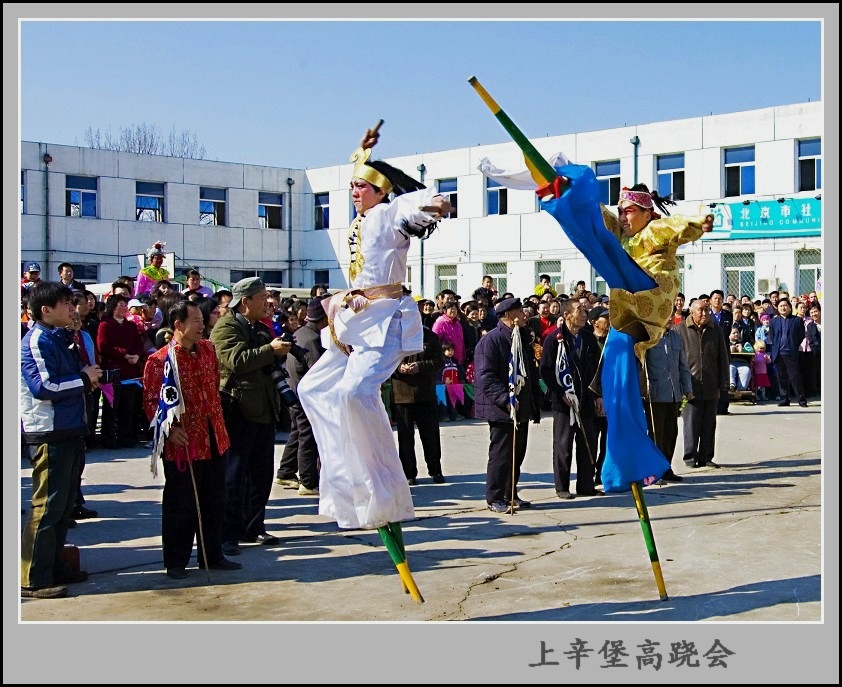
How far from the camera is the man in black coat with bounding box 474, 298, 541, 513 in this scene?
8.95 m

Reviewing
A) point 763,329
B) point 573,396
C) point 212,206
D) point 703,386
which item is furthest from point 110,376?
point 212,206

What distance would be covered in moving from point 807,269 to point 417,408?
1623 centimetres

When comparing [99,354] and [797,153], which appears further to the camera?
[797,153]

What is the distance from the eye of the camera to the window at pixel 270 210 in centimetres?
3222

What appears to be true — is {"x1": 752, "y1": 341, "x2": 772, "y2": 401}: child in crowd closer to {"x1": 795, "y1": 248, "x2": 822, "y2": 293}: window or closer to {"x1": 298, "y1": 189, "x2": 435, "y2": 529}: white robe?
{"x1": 795, "y1": 248, "x2": 822, "y2": 293}: window

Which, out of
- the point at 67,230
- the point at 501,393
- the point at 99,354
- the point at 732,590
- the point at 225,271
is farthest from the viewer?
the point at 225,271

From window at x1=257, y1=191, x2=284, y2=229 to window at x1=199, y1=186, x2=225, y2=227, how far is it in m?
1.25

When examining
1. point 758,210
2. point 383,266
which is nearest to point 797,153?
point 758,210

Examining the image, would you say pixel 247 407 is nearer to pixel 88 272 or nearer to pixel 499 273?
pixel 499 273

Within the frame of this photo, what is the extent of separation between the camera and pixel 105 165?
28812 millimetres

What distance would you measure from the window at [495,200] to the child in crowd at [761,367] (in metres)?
10.7

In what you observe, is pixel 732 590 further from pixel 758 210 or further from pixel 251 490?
pixel 758 210

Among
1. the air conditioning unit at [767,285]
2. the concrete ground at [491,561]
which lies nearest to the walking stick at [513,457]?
the concrete ground at [491,561]

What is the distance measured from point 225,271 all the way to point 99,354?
64.5 feet
